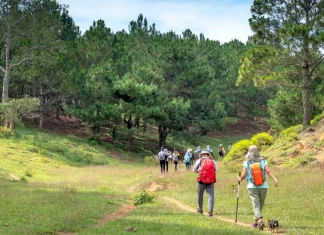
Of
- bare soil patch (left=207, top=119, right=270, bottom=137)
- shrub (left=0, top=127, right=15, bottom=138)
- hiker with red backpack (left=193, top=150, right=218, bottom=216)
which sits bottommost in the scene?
hiker with red backpack (left=193, top=150, right=218, bottom=216)

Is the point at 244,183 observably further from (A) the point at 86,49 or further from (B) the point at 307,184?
(A) the point at 86,49

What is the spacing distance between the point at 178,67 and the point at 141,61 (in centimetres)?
480

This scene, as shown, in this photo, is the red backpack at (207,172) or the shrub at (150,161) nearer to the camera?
the red backpack at (207,172)

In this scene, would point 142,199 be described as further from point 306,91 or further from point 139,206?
point 306,91

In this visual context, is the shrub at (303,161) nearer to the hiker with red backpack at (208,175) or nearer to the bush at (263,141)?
the bush at (263,141)

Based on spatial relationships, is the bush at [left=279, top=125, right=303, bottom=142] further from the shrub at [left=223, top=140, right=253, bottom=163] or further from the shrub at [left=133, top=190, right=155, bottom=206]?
the shrub at [left=133, top=190, right=155, bottom=206]

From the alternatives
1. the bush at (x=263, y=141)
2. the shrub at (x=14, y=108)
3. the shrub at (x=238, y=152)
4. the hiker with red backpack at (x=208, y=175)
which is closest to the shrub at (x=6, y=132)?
the shrub at (x=14, y=108)

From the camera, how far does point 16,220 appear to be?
433 inches

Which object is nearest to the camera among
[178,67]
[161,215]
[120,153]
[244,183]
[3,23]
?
[161,215]

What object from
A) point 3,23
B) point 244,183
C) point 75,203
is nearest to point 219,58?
point 3,23

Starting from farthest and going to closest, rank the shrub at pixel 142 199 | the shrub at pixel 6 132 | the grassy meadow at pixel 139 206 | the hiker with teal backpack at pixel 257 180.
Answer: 1. the shrub at pixel 6 132
2. the shrub at pixel 142 199
3. the grassy meadow at pixel 139 206
4. the hiker with teal backpack at pixel 257 180

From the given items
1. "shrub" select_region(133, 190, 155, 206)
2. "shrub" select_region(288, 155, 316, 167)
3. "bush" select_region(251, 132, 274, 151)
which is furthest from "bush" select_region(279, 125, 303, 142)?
"shrub" select_region(133, 190, 155, 206)

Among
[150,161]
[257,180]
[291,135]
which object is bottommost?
[150,161]

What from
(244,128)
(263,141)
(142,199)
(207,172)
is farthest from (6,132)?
(244,128)
